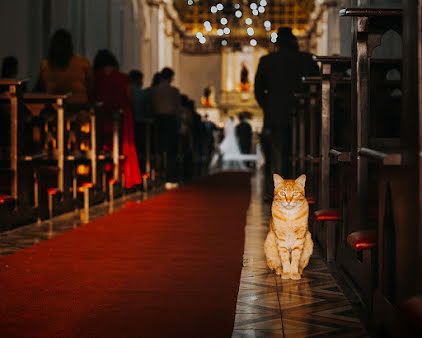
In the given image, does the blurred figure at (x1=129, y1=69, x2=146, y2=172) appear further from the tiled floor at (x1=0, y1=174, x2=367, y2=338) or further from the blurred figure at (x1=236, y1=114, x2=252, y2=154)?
the blurred figure at (x1=236, y1=114, x2=252, y2=154)

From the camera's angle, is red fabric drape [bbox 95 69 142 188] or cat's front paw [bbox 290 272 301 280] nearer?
cat's front paw [bbox 290 272 301 280]

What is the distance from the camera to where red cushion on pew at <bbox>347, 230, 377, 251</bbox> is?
8.66 feet

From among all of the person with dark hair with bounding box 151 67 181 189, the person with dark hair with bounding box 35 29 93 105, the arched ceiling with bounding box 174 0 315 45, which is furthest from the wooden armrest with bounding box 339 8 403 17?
the arched ceiling with bounding box 174 0 315 45

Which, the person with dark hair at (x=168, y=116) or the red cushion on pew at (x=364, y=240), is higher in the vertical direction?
the person with dark hair at (x=168, y=116)

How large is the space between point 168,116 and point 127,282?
775 centimetres

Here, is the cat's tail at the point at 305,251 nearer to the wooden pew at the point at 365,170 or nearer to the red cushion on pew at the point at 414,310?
the wooden pew at the point at 365,170

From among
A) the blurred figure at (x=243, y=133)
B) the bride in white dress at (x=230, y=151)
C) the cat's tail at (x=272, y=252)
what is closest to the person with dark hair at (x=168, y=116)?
the cat's tail at (x=272, y=252)

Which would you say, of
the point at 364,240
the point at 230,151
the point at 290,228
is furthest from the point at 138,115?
the point at 230,151

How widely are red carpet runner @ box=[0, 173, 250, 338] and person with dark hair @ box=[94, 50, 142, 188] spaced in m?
2.54

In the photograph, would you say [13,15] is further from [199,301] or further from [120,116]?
[199,301]

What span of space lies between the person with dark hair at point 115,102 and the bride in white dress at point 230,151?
13.4 metres

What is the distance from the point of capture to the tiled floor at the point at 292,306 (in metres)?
2.58

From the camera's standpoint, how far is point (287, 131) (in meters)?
7.64

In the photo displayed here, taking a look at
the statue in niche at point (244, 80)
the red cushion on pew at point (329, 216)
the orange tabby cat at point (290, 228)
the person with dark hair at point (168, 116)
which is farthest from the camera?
the statue in niche at point (244, 80)
